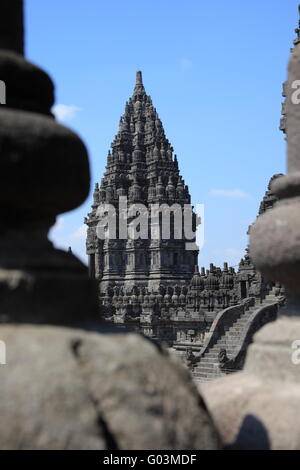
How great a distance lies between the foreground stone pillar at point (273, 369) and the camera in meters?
2.73

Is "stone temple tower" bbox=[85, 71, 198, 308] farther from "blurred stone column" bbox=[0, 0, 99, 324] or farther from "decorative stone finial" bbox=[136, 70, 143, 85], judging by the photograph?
"blurred stone column" bbox=[0, 0, 99, 324]

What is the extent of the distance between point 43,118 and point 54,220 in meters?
0.44

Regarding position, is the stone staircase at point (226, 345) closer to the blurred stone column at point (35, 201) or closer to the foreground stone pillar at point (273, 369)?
the foreground stone pillar at point (273, 369)

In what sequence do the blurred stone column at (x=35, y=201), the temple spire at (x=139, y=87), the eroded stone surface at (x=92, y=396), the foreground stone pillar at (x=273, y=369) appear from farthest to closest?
the temple spire at (x=139, y=87)
the foreground stone pillar at (x=273, y=369)
the blurred stone column at (x=35, y=201)
the eroded stone surface at (x=92, y=396)

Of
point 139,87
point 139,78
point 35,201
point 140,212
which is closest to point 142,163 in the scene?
point 140,212

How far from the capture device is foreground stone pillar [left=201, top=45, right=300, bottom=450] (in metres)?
2.73

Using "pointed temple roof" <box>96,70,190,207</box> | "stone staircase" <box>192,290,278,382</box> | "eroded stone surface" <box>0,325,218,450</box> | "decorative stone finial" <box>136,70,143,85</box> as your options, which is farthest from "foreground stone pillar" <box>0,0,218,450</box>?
"decorative stone finial" <box>136,70,143,85</box>

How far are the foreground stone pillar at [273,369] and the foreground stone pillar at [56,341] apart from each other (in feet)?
1.49

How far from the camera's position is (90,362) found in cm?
228

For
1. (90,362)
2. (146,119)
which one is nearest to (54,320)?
(90,362)

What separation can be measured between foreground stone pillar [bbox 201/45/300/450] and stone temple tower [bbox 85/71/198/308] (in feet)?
117

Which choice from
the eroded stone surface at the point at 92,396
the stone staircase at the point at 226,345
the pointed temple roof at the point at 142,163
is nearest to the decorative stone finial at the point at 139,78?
the pointed temple roof at the point at 142,163

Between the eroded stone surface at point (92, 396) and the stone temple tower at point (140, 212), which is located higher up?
the stone temple tower at point (140, 212)
